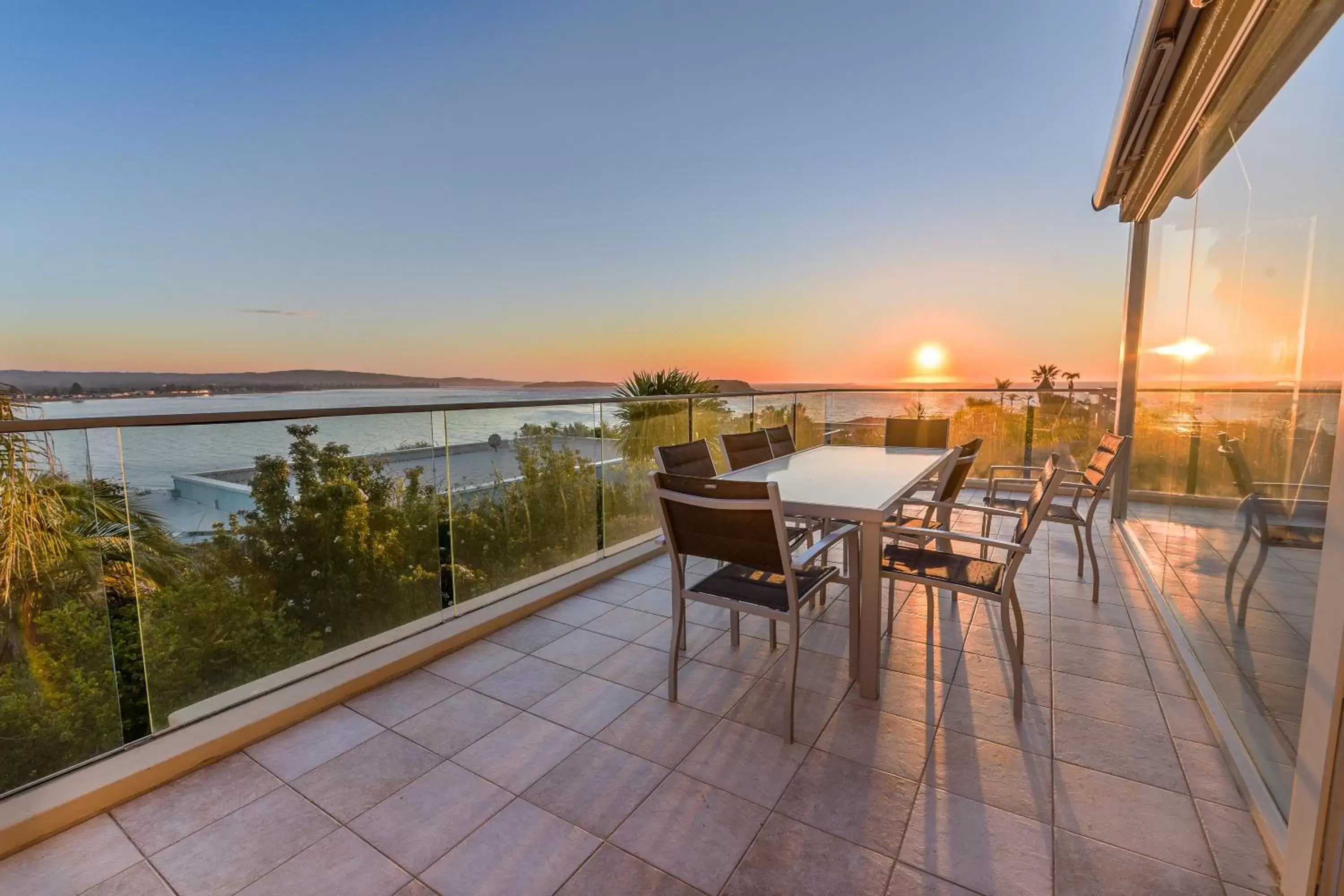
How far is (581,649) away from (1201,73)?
12.9 feet

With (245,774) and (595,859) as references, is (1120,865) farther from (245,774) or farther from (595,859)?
(245,774)

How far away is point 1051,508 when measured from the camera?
3.69 meters

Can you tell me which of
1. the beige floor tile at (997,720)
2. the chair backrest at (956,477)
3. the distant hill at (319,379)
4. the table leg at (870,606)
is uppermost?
the distant hill at (319,379)

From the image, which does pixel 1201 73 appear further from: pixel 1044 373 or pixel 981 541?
pixel 1044 373

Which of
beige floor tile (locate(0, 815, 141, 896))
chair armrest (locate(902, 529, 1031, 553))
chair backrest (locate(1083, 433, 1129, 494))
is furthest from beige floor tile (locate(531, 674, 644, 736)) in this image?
chair backrest (locate(1083, 433, 1129, 494))

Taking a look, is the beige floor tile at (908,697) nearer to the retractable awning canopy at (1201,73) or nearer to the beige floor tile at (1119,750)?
the beige floor tile at (1119,750)

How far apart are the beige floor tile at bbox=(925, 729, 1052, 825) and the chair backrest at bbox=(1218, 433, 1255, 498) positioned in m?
1.29

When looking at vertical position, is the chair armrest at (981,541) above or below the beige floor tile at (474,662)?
above

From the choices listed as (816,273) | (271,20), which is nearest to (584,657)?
(816,273)

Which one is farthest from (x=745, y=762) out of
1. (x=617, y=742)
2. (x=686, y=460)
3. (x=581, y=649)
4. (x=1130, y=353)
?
(x=1130, y=353)

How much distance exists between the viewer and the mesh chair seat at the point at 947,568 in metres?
2.15

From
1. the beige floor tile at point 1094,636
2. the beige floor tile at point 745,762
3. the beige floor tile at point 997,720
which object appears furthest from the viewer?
the beige floor tile at point 1094,636

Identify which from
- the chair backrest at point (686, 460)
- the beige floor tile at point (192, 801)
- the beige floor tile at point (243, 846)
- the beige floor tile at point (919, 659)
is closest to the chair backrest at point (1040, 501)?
the beige floor tile at point (919, 659)

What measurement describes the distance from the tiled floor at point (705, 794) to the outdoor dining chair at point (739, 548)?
313mm
